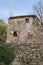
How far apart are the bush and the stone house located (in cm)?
686

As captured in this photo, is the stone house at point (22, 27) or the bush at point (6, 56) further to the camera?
the stone house at point (22, 27)

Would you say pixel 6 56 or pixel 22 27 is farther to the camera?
pixel 22 27

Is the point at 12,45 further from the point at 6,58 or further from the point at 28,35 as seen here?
the point at 28,35

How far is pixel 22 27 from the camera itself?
805 inches

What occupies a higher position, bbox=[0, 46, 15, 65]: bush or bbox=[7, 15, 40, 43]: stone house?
bbox=[7, 15, 40, 43]: stone house

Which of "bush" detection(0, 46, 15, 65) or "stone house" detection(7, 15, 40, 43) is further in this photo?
"stone house" detection(7, 15, 40, 43)

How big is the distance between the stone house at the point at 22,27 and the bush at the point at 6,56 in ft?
22.5

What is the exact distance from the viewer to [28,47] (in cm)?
1331

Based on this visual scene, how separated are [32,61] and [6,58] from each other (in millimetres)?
1742

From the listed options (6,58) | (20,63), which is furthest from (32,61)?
(6,58)

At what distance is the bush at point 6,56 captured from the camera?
12548mm

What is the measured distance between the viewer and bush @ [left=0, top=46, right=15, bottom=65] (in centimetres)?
1255

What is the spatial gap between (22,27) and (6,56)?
320 inches

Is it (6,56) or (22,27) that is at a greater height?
(22,27)
